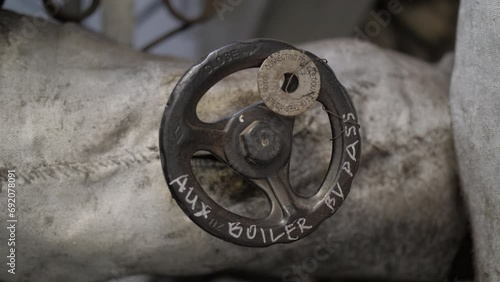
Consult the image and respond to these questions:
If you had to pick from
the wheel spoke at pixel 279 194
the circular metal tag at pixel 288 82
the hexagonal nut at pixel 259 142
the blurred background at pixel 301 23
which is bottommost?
the blurred background at pixel 301 23

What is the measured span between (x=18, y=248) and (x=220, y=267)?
0.26 meters

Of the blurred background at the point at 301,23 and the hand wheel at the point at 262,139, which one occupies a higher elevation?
the hand wheel at the point at 262,139

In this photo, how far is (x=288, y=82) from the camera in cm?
70

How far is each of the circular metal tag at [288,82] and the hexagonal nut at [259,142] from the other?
25 mm

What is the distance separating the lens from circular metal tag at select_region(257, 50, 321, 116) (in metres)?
0.69

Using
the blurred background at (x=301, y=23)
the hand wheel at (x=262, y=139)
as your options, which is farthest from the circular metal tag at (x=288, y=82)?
the blurred background at (x=301, y=23)

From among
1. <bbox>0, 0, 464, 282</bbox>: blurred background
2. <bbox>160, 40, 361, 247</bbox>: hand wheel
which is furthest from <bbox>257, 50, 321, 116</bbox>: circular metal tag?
<bbox>0, 0, 464, 282</bbox>: blurred background

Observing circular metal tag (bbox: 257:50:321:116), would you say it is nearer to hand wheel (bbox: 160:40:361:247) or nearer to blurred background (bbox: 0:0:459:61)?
hand wheel (bbox: 160:40:361:247)

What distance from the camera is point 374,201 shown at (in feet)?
3.01

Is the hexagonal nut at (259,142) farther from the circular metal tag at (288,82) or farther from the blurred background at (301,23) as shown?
the blurred background at (301,23)

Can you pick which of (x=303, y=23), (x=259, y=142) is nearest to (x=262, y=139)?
(x=259, y=142)

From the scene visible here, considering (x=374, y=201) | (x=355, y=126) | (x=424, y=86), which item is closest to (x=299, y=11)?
(x=424, y=86)

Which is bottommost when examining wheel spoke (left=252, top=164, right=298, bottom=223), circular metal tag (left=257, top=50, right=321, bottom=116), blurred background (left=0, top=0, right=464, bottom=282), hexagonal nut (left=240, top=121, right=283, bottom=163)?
blurred background (left=0, top=0, right=464, bottom=282)

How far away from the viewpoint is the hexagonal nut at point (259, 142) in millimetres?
698
